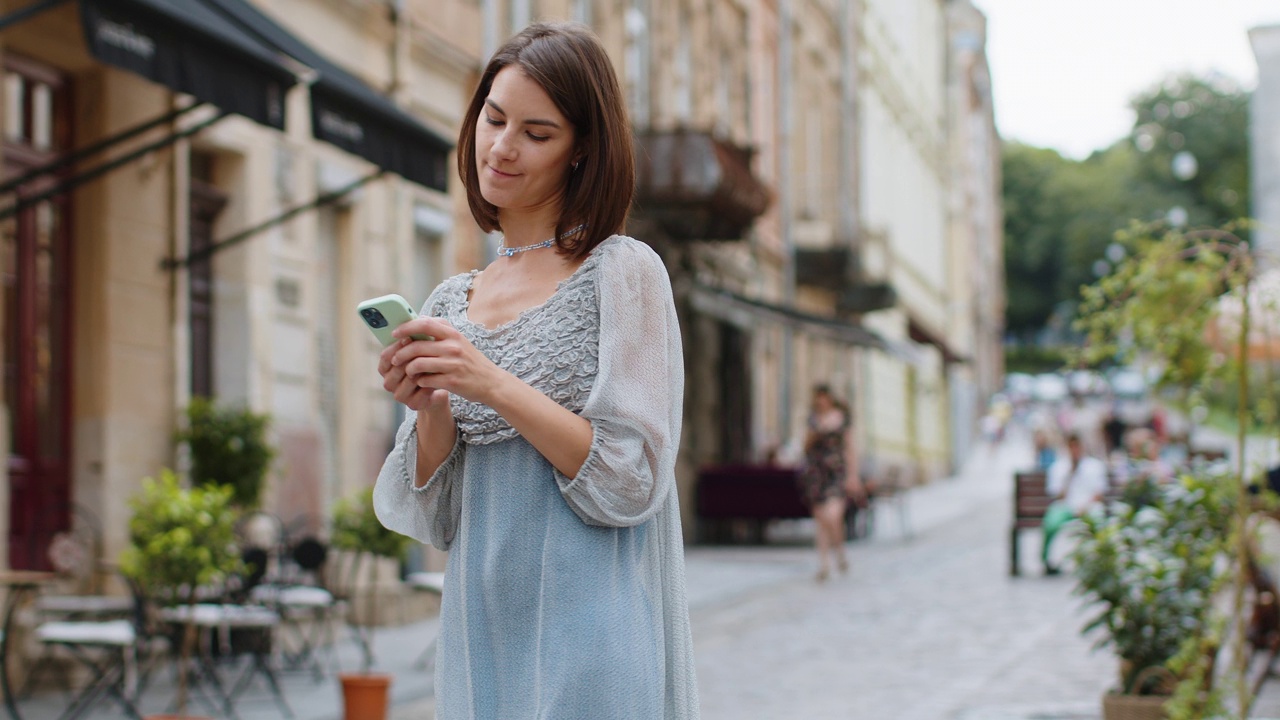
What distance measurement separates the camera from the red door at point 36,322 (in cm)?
1047

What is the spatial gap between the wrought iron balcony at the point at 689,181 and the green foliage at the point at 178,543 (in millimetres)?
11301

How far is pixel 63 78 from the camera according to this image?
11016 mm

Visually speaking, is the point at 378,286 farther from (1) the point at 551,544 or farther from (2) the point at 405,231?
(1) the point at 551,544

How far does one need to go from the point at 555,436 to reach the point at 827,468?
1556 cm

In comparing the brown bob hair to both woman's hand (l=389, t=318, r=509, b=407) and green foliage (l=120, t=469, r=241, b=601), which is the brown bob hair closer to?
woman's hand (l=389, t=318, r=509, b=407)

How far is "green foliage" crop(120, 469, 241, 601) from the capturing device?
770 centimetres

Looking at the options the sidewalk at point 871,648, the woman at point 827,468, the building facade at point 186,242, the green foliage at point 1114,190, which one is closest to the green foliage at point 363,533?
the sidewalk at point 871,648

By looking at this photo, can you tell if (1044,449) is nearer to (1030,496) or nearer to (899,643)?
(1030,496)

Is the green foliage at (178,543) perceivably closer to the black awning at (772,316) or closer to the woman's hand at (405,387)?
the woman's hand at (405,387)

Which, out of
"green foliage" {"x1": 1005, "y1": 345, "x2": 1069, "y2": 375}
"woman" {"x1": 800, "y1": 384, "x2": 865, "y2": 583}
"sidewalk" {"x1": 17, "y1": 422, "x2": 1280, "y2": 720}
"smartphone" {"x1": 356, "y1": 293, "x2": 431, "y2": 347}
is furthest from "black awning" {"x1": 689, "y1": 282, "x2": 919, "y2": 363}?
"green foliage" {"x1": 1005, "y1": 345, "x2": 1069, "y2": 375}

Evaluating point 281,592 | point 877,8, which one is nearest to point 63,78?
point 281,592

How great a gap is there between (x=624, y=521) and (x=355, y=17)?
12.6 m

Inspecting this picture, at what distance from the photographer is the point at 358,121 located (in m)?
10.2

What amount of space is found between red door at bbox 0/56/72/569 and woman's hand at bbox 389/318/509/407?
8362 mm
